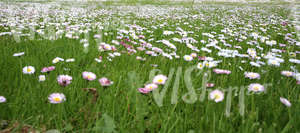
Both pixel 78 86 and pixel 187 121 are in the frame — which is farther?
pixel 78 86

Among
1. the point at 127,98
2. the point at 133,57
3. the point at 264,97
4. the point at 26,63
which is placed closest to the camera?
the point at 127,98

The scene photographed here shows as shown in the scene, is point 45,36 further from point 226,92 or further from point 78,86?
point 226,92

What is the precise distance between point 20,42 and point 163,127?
272 centimetres

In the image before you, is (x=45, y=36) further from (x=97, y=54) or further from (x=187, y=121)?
(x=187, y=121)

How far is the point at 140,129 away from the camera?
1134 millimetres

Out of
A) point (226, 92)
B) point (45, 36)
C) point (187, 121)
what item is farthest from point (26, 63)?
Answer: point (226, 92)

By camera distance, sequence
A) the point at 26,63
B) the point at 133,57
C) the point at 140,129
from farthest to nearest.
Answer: the point at 133,57
the point at 26,63
the point at 140,129

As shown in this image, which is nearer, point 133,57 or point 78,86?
point 78,86

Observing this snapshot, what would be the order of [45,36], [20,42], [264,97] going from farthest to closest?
1. [45,36]
2. [20,42]
3. [264,97]

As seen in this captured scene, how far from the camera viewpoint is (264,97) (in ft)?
5.13

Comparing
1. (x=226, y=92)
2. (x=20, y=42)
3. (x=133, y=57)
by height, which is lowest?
(x=226, y=92)

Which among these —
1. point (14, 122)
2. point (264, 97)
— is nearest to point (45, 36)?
point (14, 122)

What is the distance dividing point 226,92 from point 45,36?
9.87ft

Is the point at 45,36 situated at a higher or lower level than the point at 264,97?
higher
